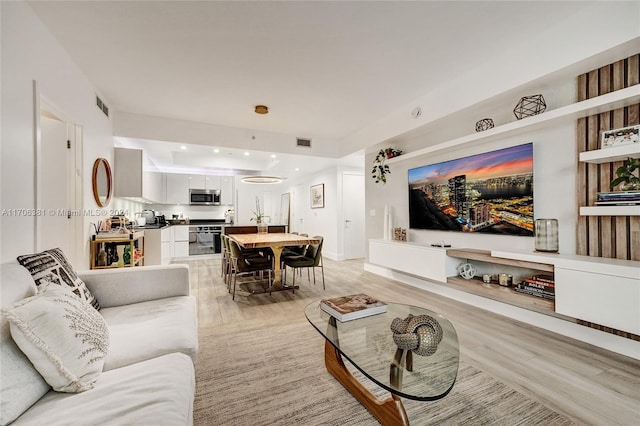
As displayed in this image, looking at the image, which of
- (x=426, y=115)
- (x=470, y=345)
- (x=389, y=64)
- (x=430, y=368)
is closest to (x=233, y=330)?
(x=430, y=368)

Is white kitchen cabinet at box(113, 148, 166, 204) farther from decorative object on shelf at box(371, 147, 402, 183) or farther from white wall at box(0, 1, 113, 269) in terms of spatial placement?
decorative object on shelf at box(371, 147, 402, 183)

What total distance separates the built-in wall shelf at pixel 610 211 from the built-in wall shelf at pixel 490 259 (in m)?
0.52

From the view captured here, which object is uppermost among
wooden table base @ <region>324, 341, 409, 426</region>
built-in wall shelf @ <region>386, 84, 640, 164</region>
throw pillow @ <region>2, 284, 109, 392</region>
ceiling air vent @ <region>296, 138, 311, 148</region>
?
ceiling air vent @ <region>296, 138, 311, 148</region>

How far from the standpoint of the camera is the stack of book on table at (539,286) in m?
2.38

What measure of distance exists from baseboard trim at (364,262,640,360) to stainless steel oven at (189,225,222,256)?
4.99 meters

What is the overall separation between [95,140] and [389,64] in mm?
3527

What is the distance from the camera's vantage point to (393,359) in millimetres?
1382

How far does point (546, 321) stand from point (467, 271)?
81cm

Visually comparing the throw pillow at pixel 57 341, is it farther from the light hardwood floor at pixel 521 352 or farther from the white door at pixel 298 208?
the white door at pixel 298 208

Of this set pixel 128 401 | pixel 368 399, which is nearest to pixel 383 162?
pixel 368 399

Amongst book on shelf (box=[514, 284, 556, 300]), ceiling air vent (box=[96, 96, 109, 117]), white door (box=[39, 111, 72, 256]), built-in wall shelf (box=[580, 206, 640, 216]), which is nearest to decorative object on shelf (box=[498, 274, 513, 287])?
book on shelf (box=[514, 284, 556, 300])

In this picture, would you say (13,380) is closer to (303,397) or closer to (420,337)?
(303,397)

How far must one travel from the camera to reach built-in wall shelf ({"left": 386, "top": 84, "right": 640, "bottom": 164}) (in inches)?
77.8

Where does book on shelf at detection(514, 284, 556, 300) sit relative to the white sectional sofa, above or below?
below
